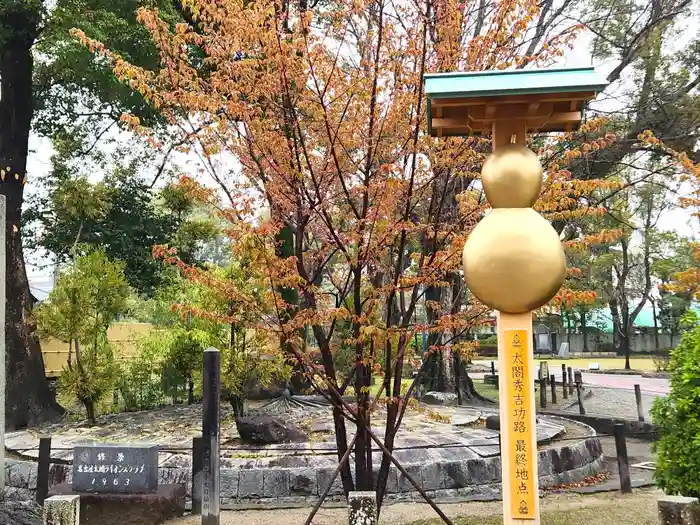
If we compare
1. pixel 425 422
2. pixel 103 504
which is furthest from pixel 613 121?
pixel 103 504

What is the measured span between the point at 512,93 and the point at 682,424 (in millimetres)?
3912

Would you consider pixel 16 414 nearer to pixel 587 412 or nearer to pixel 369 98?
pixel 369 98

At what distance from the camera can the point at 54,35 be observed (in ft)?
43.9

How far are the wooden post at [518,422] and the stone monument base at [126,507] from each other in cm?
527

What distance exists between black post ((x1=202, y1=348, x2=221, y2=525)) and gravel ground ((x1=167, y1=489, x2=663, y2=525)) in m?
0.81

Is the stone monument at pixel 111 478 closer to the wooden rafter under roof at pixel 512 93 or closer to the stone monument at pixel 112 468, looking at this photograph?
the stone monument at pixel 112 468

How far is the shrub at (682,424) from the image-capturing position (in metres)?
5.57

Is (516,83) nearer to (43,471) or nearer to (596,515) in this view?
(596,515)

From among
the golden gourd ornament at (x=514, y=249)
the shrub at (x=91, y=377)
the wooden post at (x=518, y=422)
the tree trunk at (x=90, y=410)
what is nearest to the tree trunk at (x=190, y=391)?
the shrub at (x=91, y=377)

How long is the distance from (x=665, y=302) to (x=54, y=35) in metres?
42.0

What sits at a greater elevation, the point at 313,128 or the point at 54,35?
the point at 54,35

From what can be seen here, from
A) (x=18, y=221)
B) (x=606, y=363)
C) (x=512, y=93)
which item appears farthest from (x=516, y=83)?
(x=606, y=363)

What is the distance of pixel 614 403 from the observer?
63.0ft

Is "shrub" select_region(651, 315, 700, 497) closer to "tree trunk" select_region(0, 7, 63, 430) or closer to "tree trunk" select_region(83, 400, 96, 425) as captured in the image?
"tree trunk" select_region(83, 400, 96, 425)
